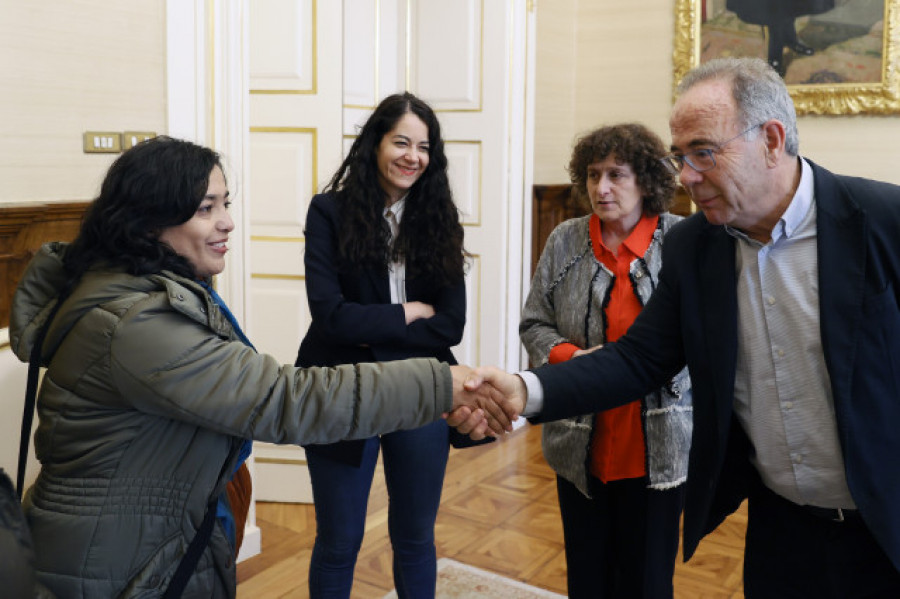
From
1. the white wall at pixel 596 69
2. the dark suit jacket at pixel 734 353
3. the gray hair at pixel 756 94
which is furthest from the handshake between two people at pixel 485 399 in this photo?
the white wall at pixel 596 69

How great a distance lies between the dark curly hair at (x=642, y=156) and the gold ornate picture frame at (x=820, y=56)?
10.8ft

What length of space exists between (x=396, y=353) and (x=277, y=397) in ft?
2.63

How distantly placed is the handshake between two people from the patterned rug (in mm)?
1096

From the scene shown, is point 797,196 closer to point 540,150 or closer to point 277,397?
point 277,397

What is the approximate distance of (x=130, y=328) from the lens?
1482 millimetres

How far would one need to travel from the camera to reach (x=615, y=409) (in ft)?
7.39

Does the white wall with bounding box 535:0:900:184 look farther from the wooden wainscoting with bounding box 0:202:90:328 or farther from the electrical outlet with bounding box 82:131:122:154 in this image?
the wooden wainscoting with bounding box 0:202:90:328

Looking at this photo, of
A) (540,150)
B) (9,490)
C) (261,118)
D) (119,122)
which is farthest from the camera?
(540,150)

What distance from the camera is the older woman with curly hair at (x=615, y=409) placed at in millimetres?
2211

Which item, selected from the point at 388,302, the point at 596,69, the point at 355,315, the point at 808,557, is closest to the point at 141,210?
the point at 355,315

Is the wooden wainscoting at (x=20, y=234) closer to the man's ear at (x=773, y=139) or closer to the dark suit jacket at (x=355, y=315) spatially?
the dark suit jacket at (x=355, y=315)

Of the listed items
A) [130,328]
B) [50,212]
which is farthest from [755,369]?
[50,212]

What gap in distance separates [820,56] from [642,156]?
3.45 metres

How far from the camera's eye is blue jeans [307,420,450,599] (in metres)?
2.31
